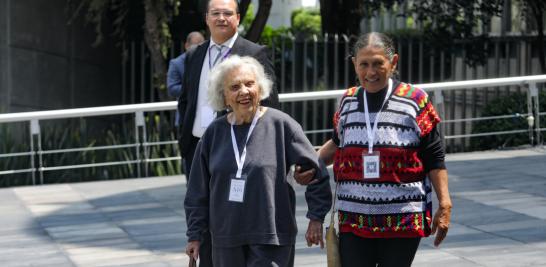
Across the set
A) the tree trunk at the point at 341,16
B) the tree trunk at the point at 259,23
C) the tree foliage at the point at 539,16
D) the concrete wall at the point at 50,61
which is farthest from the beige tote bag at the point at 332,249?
the tree foliage at the point at 539,16

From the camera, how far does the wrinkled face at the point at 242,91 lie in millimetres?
5316

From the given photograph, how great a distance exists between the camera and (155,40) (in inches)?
637

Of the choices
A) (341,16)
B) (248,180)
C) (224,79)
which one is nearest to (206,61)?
(224,79)

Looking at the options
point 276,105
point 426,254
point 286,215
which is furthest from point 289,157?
point 426,254

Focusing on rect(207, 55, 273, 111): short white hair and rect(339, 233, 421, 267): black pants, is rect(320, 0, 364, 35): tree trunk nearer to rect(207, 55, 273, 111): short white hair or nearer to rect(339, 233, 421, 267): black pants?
rect(207, 55, 273, 111): short white hair

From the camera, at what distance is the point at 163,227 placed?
9867mm

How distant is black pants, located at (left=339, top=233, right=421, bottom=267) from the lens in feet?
17.3

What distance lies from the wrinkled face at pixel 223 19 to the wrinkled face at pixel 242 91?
139 cm

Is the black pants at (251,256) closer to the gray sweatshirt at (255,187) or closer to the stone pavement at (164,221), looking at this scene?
the gray sweatshirt at (255,187)

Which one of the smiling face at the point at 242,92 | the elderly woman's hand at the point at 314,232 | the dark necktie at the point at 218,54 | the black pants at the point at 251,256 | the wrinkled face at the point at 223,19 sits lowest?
the black pants at the point at 251,256

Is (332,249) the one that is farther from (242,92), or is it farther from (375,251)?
(242,92)

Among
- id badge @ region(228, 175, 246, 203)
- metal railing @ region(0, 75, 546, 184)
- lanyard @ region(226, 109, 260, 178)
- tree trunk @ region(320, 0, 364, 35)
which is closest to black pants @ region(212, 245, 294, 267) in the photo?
id badge @ region(228, 175, 246, 203)

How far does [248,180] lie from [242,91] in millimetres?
414

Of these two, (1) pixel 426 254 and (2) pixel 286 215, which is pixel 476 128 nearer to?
(1) pixel 426 254
